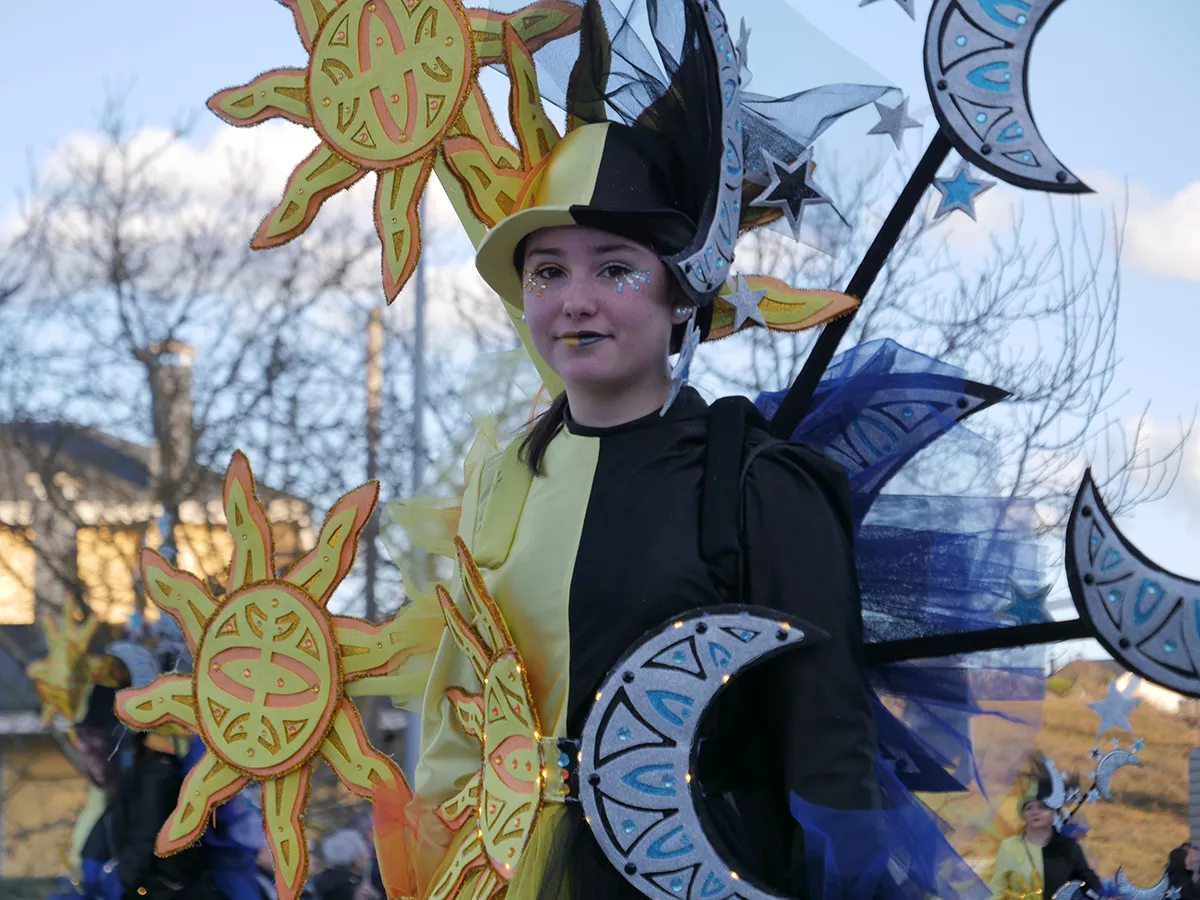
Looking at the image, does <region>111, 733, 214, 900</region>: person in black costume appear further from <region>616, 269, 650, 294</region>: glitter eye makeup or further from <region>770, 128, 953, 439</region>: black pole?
<region>616, 269, 650, 294</region>: glitter eye makeup

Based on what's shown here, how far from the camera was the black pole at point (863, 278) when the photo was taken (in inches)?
98.3

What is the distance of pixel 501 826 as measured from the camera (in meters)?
2.31

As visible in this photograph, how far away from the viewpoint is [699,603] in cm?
221

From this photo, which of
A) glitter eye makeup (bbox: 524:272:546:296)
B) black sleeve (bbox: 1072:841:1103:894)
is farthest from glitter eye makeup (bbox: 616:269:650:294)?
black sleeve (bbox: 1072:841:1103:894)

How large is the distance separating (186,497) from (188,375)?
4.45 ft

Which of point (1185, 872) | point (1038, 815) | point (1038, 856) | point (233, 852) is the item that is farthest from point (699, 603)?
point (1185, 872)

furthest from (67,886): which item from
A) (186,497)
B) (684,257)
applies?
(186,497)

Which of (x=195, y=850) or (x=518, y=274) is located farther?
(x=195, y=850)

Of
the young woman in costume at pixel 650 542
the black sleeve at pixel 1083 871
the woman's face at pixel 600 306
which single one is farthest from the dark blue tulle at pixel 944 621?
the black sleeve at pixel 1083 871

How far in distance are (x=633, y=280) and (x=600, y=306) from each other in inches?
2.4

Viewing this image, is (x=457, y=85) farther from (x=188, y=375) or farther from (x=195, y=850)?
(x=188, y=375)

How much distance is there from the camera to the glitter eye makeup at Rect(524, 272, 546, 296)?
2.41 metres

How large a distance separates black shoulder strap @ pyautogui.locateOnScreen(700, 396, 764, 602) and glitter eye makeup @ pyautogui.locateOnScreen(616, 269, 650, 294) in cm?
22

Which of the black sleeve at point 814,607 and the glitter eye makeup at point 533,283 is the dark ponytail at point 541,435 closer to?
the glitter eye makeup at point 533,283
